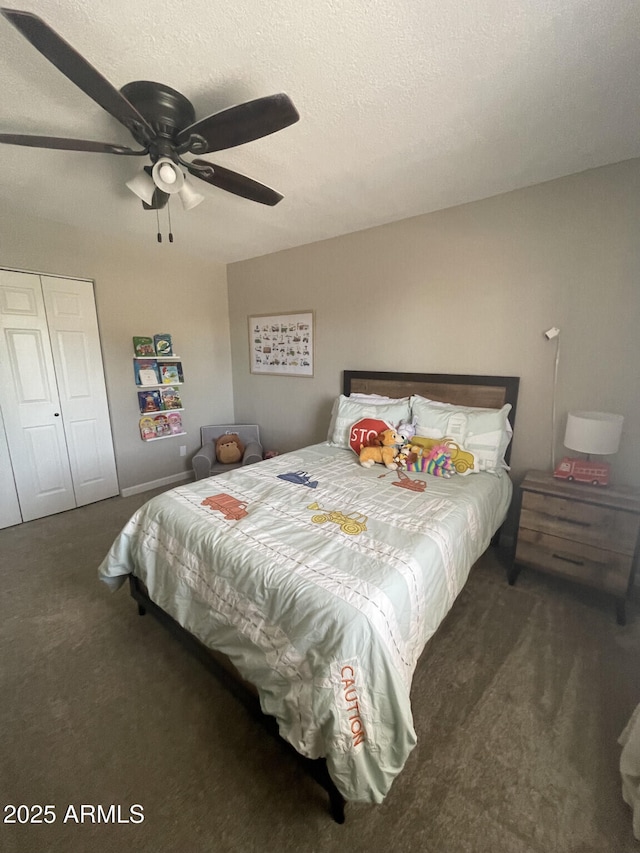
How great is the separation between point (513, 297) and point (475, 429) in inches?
37.8

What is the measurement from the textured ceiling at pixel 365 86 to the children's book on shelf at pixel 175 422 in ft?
6.85

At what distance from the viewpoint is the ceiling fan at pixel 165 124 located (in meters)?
1.07

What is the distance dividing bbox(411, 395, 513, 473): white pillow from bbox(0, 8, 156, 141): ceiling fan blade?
7.09 feet

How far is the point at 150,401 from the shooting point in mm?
3566

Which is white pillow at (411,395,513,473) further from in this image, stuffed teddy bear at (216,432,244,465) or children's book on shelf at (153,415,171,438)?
children's book on shelf at (153,415,171,438)

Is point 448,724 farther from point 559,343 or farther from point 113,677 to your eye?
point 559,343

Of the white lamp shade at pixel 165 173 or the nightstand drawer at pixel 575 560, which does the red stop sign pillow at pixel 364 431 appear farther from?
the white lamp shade at pixel 165 173

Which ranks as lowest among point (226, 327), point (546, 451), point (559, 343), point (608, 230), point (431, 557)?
point (431, 557)

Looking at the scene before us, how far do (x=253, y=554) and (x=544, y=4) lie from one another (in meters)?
2.08

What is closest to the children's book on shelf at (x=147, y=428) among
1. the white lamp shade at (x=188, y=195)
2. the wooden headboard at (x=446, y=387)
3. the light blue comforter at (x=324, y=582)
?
the light blue comforter at (x=324, y=582)

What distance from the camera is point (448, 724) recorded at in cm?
135

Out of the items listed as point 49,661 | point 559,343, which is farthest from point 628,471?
point 49,661

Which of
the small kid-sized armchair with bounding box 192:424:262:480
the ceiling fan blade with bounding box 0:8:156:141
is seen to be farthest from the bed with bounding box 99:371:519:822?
the ceiling fan blade with bounding box 0:8:156:141

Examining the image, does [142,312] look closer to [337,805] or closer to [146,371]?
[146,371]
